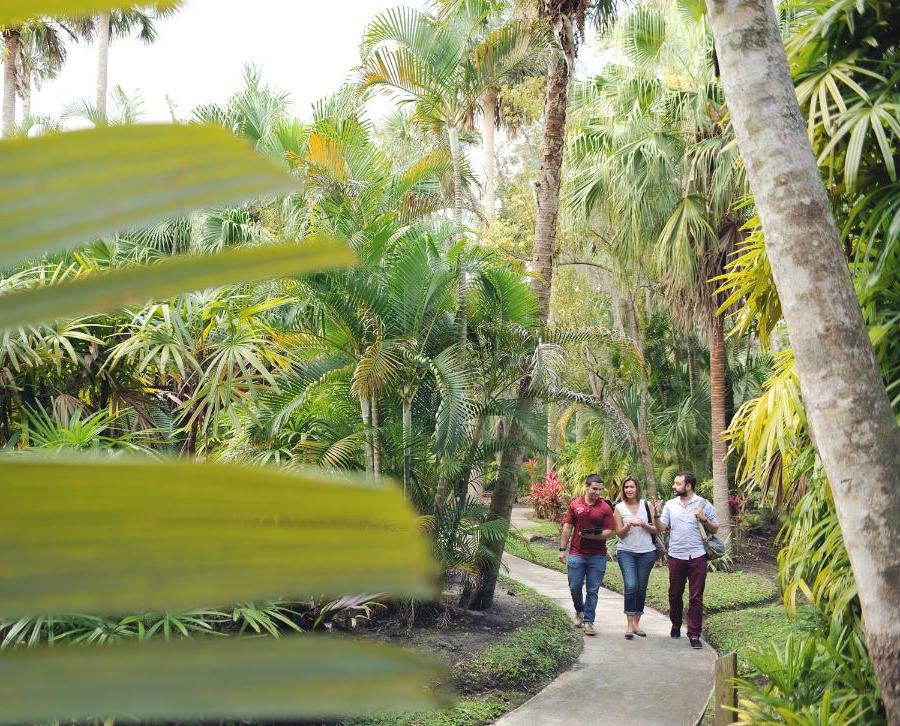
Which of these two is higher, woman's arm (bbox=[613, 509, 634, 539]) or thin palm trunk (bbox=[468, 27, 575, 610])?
thin palm trunk (bbox=[468, 27, 575, 610])

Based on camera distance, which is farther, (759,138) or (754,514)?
(754,514)

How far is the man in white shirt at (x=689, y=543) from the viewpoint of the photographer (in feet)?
28.5

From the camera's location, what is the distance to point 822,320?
3551 millimetres

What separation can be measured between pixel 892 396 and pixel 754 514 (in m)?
11.4

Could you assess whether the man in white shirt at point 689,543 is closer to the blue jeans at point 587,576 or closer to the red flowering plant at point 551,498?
the blue jeans at point 587,576

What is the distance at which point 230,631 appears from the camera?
624 cm

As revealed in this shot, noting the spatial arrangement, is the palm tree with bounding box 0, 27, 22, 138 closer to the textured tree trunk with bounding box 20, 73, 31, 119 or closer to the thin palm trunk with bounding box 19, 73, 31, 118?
the thin palm trunk with bounding box 19, 73, 31, 118

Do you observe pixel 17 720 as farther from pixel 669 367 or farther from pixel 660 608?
pixel 669 367

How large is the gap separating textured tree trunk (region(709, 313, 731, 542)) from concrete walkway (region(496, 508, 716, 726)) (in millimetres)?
3793

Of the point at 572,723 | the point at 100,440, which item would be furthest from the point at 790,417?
the point at 100,440

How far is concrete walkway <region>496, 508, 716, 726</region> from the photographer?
6598 mm

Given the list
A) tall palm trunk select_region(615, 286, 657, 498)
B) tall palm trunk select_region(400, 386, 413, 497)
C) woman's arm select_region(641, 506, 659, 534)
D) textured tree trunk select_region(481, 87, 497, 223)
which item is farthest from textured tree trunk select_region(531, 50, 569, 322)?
textured tree trunk select_region(481, 87, 497, 223)

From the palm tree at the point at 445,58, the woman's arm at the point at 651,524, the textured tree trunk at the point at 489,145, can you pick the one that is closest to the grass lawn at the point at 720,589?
the woman's arm at the point at 651,524

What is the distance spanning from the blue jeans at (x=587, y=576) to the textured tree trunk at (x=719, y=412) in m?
4.42
